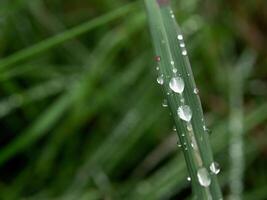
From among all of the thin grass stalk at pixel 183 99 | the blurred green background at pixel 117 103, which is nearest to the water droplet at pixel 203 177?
the thin grass stalk at pixel 183 99

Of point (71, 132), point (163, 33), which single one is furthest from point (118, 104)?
point (163, 33)

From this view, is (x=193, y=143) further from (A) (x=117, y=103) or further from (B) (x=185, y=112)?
(A) (x=117, y=103)

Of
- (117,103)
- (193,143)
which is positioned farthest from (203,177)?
(117,103)

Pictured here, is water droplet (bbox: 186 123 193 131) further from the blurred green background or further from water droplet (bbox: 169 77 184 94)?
the blurred green background

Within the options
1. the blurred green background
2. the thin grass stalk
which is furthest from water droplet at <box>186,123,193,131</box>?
the blurred green background

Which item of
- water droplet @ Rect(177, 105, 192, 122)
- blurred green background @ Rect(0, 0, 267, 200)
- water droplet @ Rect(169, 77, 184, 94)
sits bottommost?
water droplet @ Rect(177, 105, 192, 122)

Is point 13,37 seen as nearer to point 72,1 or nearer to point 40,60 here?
point 40,60
